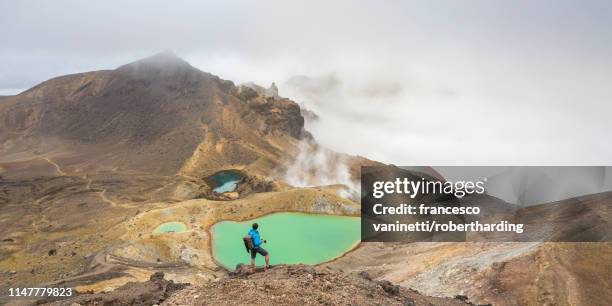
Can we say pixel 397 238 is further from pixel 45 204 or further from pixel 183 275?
pixel 45 204

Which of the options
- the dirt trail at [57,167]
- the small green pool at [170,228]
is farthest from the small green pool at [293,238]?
the dirt trail at [57,167]

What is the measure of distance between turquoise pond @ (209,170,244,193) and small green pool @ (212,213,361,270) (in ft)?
118

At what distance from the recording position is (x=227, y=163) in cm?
9675

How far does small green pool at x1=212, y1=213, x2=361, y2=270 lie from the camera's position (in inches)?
1619

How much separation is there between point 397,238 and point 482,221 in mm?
8468

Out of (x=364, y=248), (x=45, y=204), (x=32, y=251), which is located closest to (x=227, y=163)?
(x=45, y=204)

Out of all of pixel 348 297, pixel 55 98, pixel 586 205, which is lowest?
pixel 348 297

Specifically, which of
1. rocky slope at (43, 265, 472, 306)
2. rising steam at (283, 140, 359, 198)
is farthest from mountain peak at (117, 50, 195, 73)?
rocky slope at (43, 265, 472, 306)

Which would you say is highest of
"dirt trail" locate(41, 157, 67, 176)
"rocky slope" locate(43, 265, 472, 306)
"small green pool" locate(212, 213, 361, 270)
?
"dirt trail" locate(41, 157, 67, 176)

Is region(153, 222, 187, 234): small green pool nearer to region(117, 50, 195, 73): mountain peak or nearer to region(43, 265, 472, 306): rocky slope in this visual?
region(43, 265, 472, 306): rocky slope

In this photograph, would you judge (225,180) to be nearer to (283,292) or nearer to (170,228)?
(170,228)

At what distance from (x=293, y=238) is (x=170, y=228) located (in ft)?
41.1

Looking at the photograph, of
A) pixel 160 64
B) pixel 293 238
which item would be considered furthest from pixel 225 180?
pixel 160 64

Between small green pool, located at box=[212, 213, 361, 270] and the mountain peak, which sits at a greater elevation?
the mountain peak
